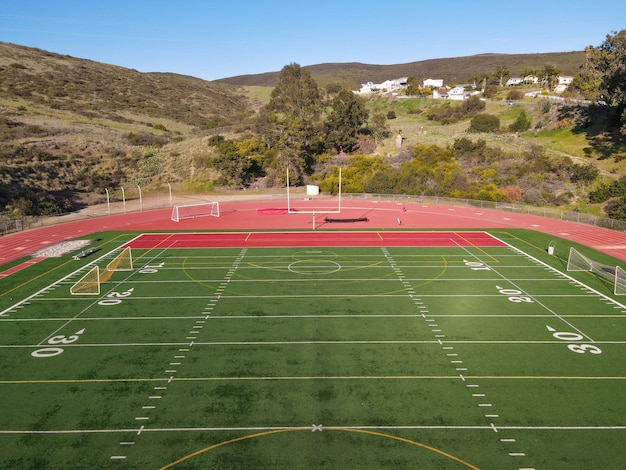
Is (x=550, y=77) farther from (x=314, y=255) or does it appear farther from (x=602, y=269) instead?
(x=314, y=255)

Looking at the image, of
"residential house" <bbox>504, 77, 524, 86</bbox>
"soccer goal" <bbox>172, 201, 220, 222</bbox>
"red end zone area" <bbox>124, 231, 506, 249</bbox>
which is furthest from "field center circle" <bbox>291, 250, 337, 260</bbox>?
"residential house" <bbox>504, 77, 524, 86</bbox>

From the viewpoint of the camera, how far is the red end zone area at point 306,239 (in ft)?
107

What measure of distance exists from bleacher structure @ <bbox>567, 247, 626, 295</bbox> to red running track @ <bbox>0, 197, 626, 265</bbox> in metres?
5.26

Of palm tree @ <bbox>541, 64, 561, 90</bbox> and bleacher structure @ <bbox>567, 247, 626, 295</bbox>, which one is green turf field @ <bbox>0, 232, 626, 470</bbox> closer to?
bleacher structure @ <bbox>567, 247, 626, 295</bbox>

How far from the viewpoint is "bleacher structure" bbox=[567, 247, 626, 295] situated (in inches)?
893

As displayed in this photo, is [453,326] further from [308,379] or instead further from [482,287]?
[308,379]

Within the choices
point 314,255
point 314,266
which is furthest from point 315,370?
point 314,255

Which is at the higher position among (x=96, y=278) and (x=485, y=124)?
(x=485, y=124)

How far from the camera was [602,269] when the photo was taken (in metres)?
25.5

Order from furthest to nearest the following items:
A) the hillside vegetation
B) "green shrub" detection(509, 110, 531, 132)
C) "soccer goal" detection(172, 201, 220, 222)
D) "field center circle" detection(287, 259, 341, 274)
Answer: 1. "green shrub" detection(509, 110, 531, 132)
2. the hillside vegetation
3. "soccer goal" detection(172, 201, 220, 222)
4. "field center circle" detection(287, 259, 341, 274)

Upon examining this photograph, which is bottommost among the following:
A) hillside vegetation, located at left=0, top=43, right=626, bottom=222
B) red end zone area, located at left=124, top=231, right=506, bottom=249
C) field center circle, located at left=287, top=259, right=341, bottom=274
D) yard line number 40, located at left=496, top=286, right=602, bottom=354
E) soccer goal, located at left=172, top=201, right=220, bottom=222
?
yard line number 40, located at left=496, top=286, right=602, bottom=354

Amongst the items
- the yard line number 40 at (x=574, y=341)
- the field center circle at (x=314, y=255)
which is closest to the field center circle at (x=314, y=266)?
the field center circle at (x=314, y=255)

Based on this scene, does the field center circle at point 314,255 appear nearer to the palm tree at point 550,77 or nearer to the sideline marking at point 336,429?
the sideline marking at point 336,429

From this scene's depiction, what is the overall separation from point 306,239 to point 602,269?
1848 centimetres
